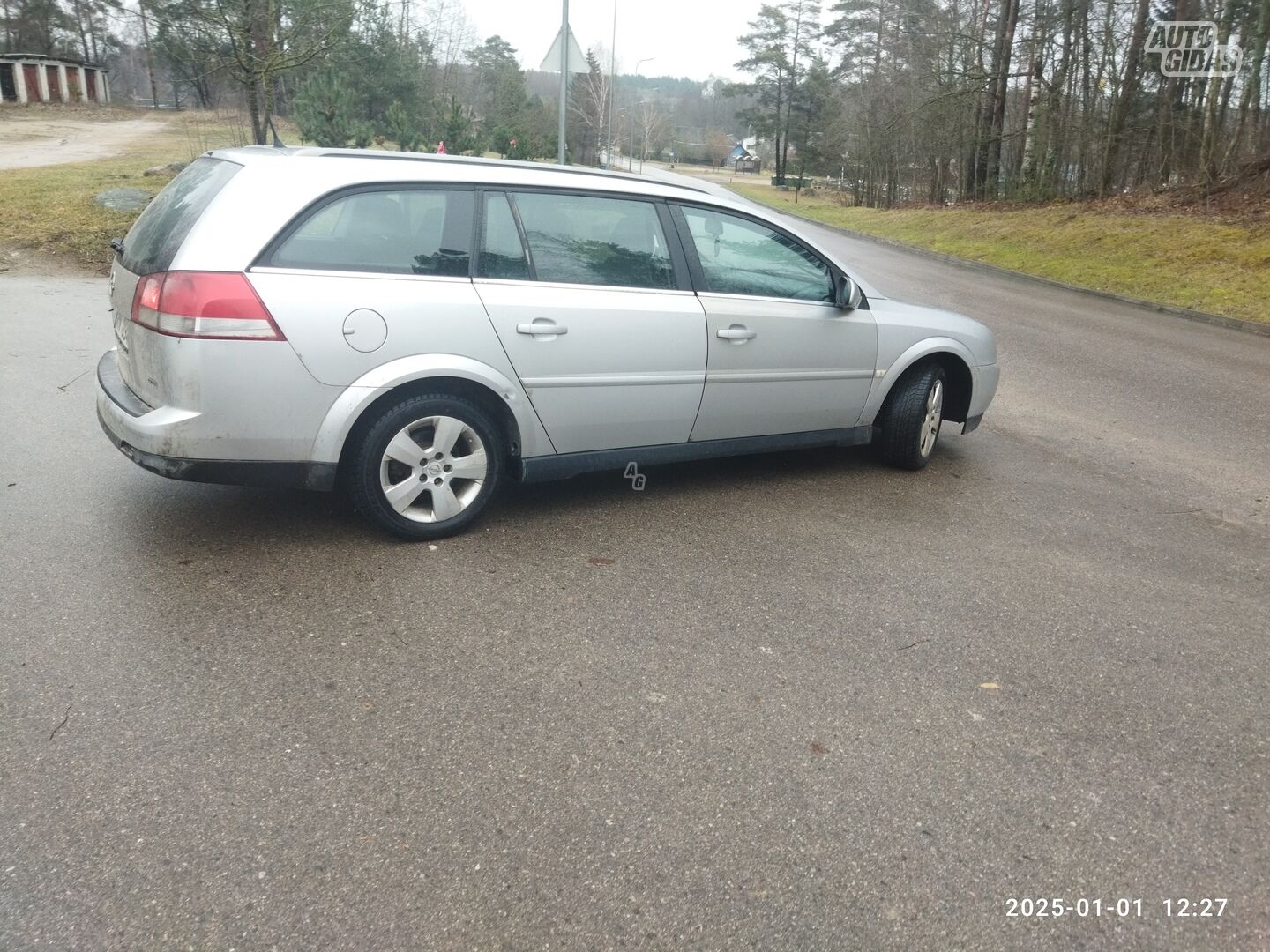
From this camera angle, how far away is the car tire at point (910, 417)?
5.90m

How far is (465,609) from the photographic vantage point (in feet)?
13.0

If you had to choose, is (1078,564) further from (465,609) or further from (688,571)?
(465,609)

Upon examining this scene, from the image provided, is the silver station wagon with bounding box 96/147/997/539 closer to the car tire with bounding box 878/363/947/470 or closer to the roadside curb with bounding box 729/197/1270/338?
the car tire with bounding box 878/363/947/470

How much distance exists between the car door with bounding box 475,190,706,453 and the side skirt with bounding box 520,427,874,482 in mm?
50

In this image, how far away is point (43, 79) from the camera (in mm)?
52844

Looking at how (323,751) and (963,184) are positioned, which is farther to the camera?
(963,184)

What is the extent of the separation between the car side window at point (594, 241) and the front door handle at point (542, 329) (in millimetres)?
239

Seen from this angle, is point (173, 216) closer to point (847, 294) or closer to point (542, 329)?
point (542, 329)

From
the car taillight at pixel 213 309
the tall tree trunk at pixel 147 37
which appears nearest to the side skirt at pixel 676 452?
the car taillight at pixel 213 309

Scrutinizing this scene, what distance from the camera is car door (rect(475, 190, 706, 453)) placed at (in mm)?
4574

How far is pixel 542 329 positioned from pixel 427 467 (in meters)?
→ 0.81

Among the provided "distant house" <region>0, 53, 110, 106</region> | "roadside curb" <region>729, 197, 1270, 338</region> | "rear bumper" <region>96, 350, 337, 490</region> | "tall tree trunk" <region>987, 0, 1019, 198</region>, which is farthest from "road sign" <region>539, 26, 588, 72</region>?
"distant house" <region>0, 53, 110, 106</region>

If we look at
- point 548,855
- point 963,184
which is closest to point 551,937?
point 548,855

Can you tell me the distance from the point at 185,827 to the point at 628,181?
3663 mm
